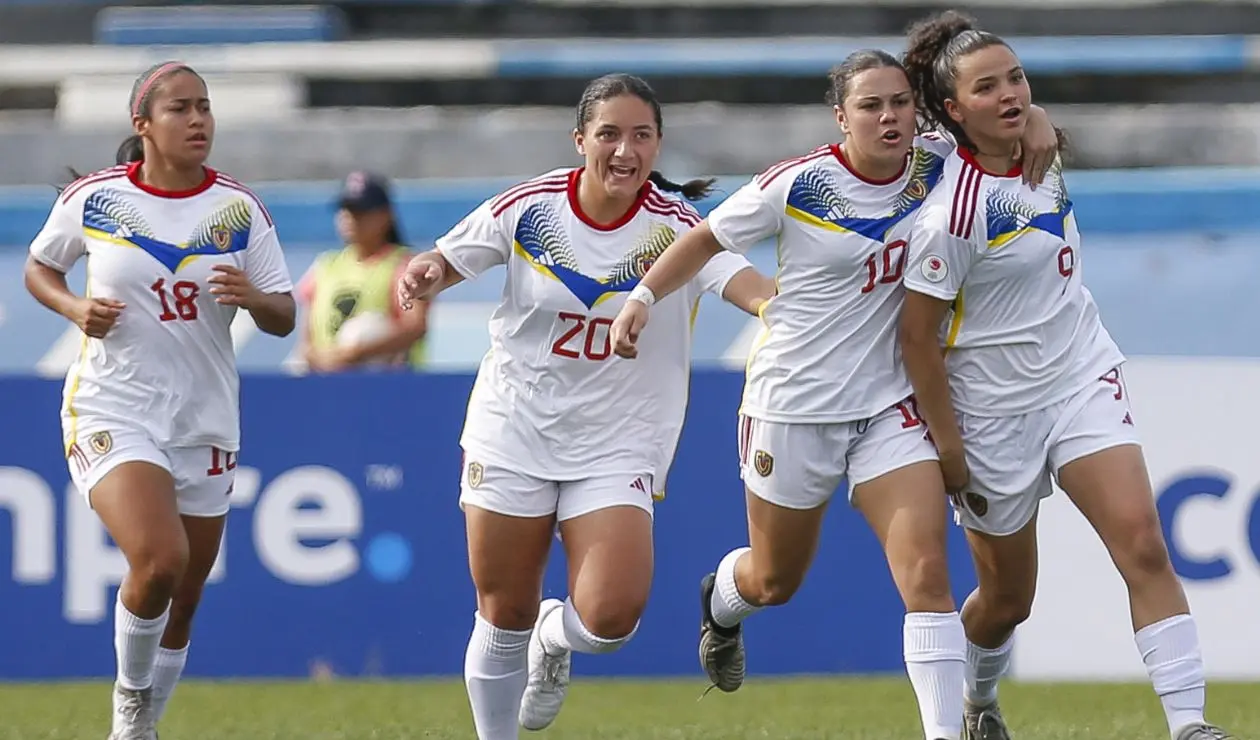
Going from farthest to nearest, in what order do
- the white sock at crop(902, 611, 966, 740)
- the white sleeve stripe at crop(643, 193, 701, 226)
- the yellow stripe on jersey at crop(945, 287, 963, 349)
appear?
the white sleeve stripe at crop(643, 193, 701, 226)
the yellow stripe on jersey at crop(945, 287, 963, 349)
the white sock at crop(902, 611, 966, 740)

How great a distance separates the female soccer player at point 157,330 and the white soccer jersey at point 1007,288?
7.58ft

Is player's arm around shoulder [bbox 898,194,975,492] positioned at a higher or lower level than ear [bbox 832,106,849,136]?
lower

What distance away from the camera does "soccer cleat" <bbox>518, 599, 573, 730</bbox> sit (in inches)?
276

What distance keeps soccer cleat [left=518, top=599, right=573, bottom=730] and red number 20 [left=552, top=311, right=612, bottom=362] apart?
986 mm

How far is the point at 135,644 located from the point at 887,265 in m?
2.81

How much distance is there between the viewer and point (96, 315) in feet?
22.7

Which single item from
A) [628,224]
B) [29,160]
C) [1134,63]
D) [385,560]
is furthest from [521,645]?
[1134,63]

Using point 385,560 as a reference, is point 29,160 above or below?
above

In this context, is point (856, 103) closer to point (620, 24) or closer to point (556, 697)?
point (556, 697)

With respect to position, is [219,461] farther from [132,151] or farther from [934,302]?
[934,302]

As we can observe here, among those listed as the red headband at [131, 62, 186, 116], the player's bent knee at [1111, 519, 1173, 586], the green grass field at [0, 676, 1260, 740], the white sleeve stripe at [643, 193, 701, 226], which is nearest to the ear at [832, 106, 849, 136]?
the white sleeve stripe at [643, 193, 701, 226]

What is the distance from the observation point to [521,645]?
21.4 ft

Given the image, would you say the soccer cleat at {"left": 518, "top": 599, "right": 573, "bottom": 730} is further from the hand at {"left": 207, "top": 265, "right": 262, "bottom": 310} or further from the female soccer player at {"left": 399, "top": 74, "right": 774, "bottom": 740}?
the hand at {"left": 207, "top": 265, "right": 262, "bottom": 310}

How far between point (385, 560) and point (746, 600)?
123 inches
